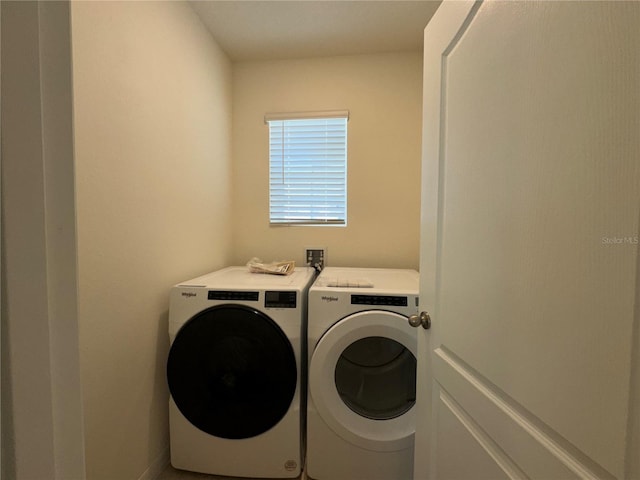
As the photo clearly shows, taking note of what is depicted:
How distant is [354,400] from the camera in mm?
1220

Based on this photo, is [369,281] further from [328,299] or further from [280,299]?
[280,299]

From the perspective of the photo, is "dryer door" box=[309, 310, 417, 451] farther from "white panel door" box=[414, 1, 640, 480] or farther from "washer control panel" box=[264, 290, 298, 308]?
"white panel door" box=[414, 1, 640, 480]

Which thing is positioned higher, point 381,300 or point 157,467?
point 381,300

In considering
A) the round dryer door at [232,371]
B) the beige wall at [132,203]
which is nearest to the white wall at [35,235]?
the beige wall at [132,203]

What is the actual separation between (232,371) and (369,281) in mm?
763

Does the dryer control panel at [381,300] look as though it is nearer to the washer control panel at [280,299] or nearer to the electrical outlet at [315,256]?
the washer control panel at [280,299]

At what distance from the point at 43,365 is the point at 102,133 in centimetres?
90

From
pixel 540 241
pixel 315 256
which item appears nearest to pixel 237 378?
pixel 315 256

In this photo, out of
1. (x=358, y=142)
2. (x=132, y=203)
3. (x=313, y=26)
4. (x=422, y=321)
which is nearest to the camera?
(x=422, y=321)

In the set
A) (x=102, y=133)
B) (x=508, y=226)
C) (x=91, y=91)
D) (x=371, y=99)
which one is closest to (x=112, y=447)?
(x=102, y=133)

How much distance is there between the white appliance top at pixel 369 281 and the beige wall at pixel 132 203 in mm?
745

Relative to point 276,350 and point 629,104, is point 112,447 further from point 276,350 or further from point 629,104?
point 629,104

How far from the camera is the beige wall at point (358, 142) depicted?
5.95ft

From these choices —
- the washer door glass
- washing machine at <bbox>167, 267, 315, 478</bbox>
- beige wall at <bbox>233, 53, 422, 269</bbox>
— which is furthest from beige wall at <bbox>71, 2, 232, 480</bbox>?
the washer door glass
